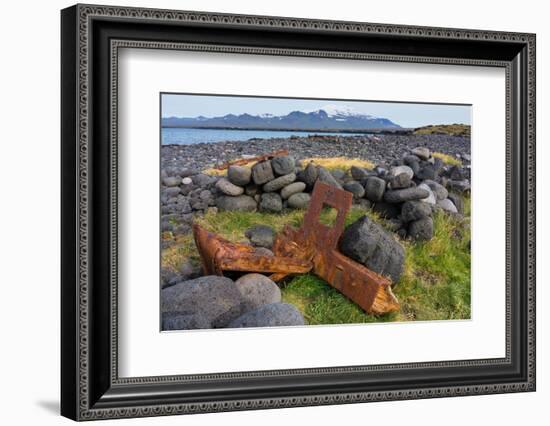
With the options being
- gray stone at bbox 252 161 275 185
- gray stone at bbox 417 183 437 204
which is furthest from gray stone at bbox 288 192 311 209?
gray stone at bbox 417 183 437 204

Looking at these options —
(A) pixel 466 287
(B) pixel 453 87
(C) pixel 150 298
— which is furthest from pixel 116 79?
(A) pixel 466 287

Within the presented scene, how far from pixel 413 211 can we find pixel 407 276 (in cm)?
31

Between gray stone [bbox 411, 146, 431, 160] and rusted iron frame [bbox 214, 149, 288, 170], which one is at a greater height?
gray stone [bbox 411, 146, 431, 160]

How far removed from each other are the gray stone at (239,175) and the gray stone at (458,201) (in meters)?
1.02

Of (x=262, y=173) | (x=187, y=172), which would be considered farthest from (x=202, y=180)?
(x=262, y=173)

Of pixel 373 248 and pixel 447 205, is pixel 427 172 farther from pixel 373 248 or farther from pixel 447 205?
pixel 373 248

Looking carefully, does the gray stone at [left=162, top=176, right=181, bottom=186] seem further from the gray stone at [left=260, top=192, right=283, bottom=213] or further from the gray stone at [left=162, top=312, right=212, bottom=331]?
the gray stone at [left=162, top=312, right=212, bottom=331]

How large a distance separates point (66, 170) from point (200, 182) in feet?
1.97

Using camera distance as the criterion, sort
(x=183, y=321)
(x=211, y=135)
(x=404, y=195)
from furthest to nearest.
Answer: (x=404, y=195) < (x=211, y=135) < (x=183, y=321)

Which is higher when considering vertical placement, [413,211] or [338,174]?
[338,174]

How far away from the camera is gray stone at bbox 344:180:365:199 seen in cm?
436

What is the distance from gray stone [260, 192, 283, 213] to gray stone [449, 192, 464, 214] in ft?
2.85

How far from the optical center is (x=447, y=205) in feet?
14.8

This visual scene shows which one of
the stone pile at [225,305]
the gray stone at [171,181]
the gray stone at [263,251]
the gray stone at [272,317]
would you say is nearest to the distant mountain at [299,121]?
the gray stone at [171,181]
